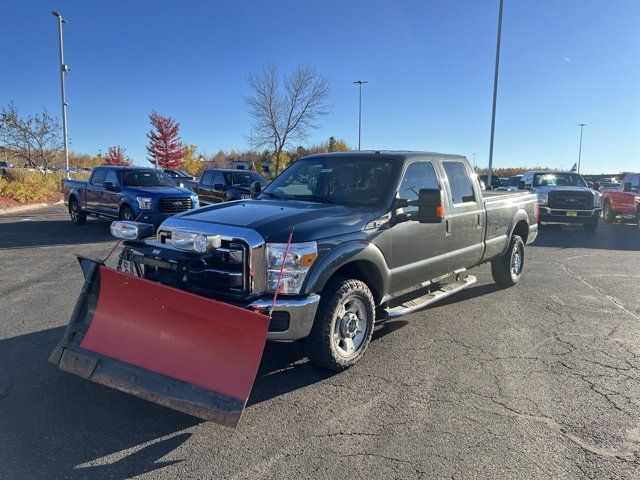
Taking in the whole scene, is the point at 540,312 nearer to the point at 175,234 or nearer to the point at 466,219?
the point at 466,219

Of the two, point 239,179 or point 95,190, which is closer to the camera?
point 95,190

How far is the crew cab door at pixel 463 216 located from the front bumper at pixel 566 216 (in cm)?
1044

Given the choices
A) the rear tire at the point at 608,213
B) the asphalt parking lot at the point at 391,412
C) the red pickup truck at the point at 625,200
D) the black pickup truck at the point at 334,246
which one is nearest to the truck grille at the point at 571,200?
the red pickup truck at the point at 625,200

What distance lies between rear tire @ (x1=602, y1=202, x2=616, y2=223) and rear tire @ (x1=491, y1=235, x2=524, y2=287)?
1349cm

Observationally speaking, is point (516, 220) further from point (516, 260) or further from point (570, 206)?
point (570, 206)

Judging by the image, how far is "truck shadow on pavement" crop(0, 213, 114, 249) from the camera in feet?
37.3

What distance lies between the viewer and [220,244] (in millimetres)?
3727

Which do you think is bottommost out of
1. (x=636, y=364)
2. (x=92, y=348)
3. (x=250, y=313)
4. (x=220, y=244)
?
(x=636, y=364)

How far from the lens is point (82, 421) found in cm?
336

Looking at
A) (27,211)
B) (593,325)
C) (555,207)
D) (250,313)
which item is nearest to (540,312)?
(593,325)

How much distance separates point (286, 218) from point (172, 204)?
881cm

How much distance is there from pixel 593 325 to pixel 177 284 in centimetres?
481

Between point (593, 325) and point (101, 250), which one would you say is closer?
point (593, 325)

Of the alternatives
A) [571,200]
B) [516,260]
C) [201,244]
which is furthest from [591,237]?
[201,244]
